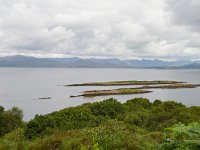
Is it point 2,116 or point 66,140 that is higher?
point 66,140

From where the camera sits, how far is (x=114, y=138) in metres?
11.4

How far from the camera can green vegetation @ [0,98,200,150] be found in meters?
9.08

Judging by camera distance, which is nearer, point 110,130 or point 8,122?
point 110,130

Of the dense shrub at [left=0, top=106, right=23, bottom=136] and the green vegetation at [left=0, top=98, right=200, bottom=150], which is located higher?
the green vegetation at [left=0, top=98, right=200, bottom=150]

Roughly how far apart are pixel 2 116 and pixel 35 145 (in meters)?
34.6

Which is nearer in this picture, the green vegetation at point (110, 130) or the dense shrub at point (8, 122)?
the green vegetation at point (110, 130)

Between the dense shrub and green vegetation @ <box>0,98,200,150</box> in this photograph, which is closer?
green vegetation @ <box>0,98,200,150</box>

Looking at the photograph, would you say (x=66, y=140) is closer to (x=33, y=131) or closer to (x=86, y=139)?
(x=86, y=139)

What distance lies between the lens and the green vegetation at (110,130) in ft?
29.8

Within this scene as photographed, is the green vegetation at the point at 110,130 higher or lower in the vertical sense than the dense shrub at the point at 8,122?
higher

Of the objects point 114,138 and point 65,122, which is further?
point 65,122

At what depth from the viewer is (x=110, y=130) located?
13.1 metres

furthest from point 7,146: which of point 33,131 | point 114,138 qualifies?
point 33,131

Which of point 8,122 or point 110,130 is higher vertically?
point 110,130
